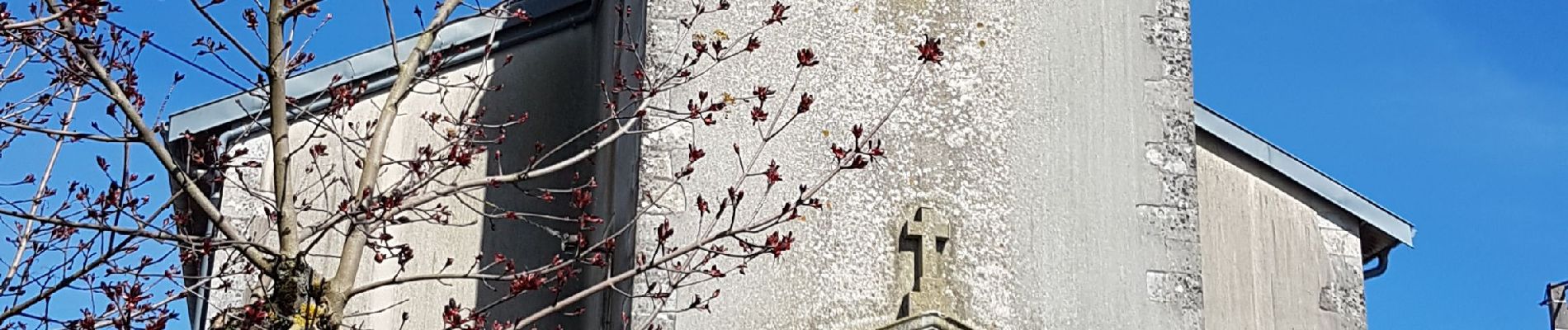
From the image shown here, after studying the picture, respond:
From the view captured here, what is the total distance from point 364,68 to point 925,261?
3213 millimetres

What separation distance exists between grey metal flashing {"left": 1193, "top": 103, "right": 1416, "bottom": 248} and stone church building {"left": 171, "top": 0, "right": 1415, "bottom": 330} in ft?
5.02

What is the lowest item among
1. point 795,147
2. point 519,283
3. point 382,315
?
point 519,283

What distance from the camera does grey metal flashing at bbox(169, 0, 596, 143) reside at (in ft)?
30.0

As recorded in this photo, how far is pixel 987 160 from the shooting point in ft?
27.4

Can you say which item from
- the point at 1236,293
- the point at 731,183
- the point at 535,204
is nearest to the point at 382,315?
the point at 535,204

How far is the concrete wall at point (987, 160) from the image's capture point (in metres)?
8.02

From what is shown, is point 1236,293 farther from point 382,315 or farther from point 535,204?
point 382,315

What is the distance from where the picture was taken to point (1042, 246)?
822cm

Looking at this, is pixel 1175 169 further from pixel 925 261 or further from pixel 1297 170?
pixel 1297 170

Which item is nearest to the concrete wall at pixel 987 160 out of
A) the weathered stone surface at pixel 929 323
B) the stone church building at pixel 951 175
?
the stone church building at pixel 951 175

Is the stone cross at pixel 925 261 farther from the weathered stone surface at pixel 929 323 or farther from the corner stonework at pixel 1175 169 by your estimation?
the corner stonework at pixel 1175 169

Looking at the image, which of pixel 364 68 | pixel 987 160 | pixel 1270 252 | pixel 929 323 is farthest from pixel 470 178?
pixel 1270 252

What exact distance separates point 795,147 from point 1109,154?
1.45 meters

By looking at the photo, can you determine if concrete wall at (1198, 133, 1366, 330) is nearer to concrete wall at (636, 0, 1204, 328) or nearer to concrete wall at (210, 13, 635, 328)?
concrete wall at (636, 0, 1204, 328)
